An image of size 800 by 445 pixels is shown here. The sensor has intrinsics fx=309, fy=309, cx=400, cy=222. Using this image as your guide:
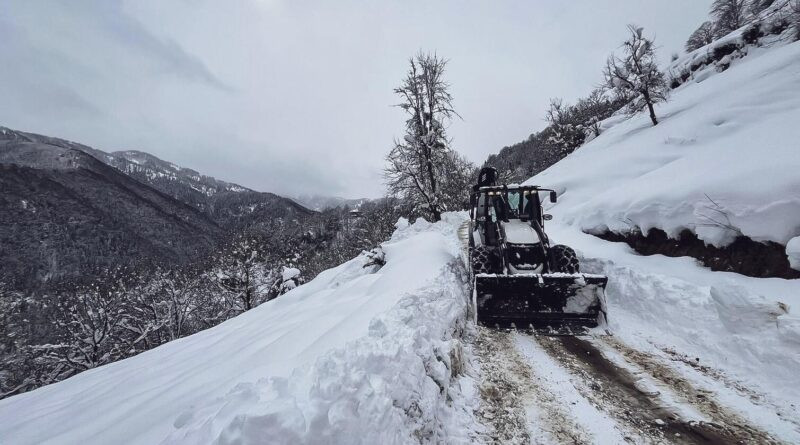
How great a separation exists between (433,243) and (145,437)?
964cm

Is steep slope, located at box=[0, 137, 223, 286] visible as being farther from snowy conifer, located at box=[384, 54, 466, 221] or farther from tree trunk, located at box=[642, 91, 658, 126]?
tree trunk, located at box=[642, 91, 658, 126]

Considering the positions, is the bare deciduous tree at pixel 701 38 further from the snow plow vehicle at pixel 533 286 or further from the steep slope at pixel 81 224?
the steep slope at pixel 81 224

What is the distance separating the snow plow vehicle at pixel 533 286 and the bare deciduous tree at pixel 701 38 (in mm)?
48976

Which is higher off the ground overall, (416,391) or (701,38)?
(701,38)

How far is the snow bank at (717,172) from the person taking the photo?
19.2 ft

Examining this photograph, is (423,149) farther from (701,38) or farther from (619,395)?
(701,38)

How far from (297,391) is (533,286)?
5.12 meters

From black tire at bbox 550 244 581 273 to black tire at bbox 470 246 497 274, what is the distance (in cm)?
128

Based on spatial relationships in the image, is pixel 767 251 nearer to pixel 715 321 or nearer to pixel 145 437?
pixel 715 321

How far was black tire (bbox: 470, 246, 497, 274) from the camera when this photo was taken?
23.6 feet

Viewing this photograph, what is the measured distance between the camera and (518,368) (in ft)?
15.1

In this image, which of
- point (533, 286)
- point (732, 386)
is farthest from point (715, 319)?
point (533, 286)

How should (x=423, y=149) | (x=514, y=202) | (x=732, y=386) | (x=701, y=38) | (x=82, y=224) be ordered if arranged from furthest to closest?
(x=82, y=224) < (x=701, y=38) < (x=423, y=149) < (x=514, y=202) < (x=732, y=386)

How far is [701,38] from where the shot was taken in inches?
1550
